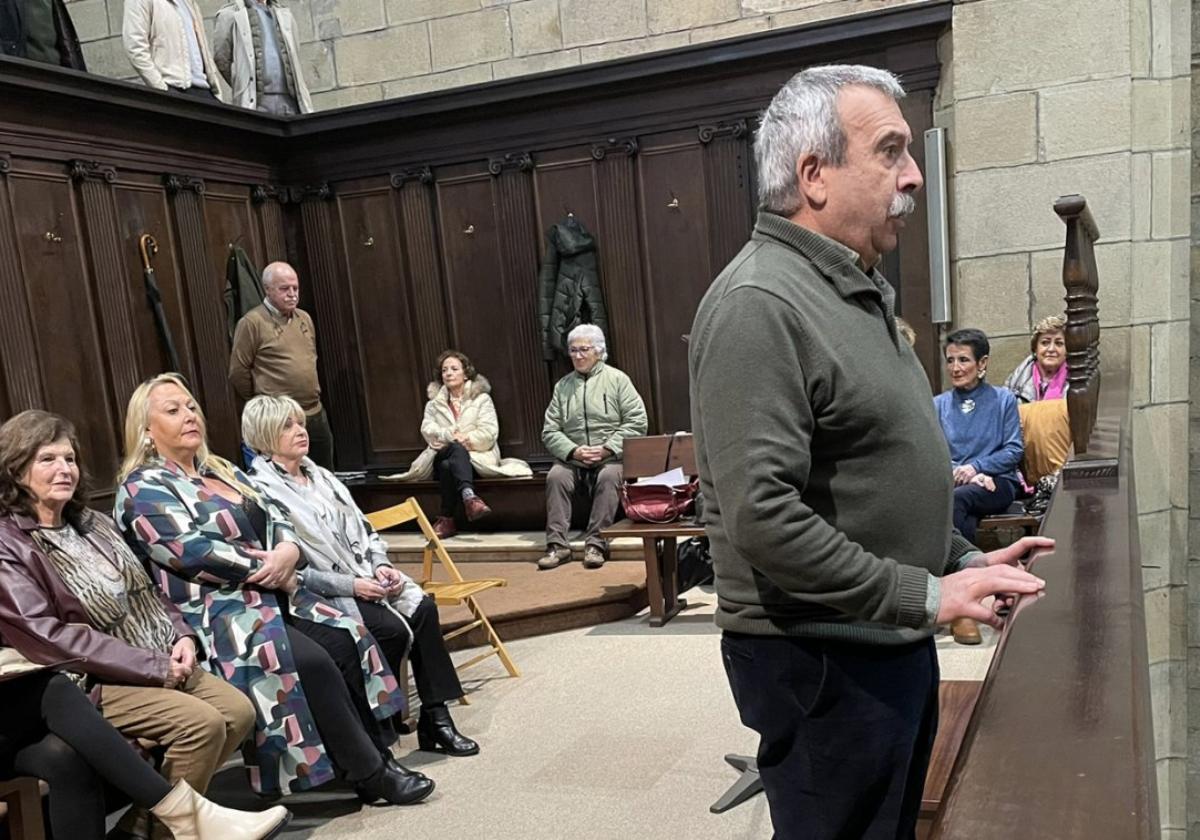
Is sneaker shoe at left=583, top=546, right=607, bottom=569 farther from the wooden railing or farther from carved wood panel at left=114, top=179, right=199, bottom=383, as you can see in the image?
the wooden railing

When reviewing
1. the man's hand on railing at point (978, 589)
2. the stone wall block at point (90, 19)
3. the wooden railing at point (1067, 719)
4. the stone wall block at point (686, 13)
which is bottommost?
the wooden railing at point (1067, 719)

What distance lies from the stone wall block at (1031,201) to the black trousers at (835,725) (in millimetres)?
3923

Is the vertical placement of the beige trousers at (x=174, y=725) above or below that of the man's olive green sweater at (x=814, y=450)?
below

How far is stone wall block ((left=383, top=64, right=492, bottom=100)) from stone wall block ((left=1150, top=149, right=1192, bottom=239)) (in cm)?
424


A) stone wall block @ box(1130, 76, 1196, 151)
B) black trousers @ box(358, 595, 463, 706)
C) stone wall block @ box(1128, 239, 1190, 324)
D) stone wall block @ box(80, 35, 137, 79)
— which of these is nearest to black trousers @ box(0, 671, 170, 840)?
black trousers @ box(358, 595, 463, 706)

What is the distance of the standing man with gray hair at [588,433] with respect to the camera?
18.6ft

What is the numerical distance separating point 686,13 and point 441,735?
4935 mm

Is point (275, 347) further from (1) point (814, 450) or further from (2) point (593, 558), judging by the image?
(1) point (814, 450)

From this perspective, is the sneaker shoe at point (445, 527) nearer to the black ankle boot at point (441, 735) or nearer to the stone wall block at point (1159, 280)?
the black ankle boot at point (441, 735)

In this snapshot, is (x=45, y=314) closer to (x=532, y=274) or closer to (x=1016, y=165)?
(x=532, y=274)

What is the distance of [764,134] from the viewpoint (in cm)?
141

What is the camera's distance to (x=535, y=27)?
6875 millimetres

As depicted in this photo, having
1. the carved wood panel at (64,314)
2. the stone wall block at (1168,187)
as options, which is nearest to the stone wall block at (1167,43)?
the stone wall block at (1168,187)

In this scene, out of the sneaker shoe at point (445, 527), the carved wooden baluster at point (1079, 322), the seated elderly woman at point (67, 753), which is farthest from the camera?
the sneaker shoe at point (445, 527)
